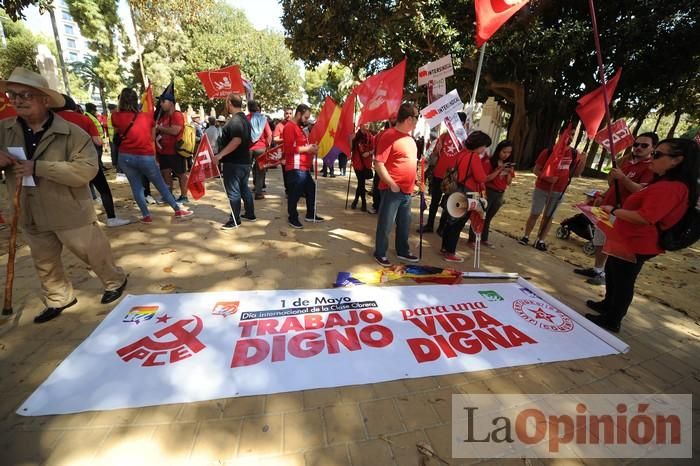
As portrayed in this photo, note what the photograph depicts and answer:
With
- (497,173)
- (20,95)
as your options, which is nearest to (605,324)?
(497,173)

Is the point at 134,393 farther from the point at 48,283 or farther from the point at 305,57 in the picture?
the point at 305,57

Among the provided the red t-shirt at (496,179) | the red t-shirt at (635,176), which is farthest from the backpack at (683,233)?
the red t-shirt at (496,179)

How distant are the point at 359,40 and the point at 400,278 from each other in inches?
415

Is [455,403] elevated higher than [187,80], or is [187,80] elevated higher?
[187,80]

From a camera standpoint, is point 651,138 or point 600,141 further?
point 600,141

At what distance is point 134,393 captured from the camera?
82.5 inches

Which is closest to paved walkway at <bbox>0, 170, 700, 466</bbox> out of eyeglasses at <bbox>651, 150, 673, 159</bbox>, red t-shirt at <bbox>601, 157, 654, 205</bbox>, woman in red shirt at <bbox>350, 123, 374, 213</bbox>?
red t-shirt at <bbox>601, 157, 654, 205</bbox>

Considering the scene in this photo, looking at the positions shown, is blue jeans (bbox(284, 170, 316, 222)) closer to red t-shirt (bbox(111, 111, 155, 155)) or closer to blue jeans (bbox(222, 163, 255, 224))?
blue jeans (bbox(222, 163, 255, 224))

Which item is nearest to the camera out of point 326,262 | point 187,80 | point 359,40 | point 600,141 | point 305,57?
point 326,262

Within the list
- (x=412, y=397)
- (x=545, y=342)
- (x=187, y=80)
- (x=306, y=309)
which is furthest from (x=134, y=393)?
(x=187, y=80)

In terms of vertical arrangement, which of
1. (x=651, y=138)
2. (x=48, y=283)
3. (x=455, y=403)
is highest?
(x=651, y=138)

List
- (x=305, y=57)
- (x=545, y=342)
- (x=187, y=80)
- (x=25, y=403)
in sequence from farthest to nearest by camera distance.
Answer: (x=187, y=80) → (x=305, y=57) → (x=545, y=342) → (x=25, y=403)

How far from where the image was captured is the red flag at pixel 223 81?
6.66 meters

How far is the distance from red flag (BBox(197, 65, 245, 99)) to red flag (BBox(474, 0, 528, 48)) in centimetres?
464
